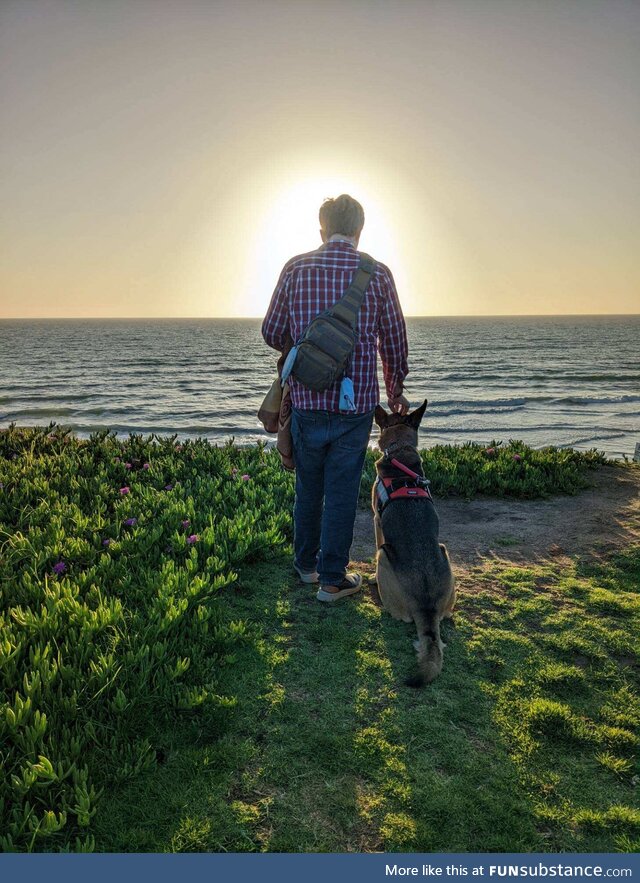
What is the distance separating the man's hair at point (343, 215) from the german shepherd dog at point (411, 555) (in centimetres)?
162

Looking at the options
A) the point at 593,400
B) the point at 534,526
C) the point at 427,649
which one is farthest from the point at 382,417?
the point at 593,400

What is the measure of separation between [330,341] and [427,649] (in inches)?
86.9

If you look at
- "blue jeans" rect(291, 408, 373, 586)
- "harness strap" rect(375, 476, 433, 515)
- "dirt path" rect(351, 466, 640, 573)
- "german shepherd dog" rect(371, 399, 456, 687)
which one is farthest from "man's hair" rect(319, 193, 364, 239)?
"dirt path" rect(351, 466, 640, 573)

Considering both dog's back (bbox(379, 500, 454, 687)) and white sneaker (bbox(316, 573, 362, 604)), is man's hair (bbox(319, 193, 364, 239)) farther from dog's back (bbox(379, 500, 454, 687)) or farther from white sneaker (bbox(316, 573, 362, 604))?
white sneaker (bbox(316, 573, 362, 604))

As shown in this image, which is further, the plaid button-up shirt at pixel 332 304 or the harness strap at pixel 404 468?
the harness strap at pixel 404 468

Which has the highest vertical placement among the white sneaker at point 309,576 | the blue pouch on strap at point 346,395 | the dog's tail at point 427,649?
the blue pouch on strap at point 346,395

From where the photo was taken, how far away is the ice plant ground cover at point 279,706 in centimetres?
235

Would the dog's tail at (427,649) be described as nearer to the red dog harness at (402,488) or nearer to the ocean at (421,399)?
the red dog harness at (402,488)

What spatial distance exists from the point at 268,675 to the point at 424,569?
1306mm

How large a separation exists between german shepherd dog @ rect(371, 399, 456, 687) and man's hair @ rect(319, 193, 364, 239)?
63.8 inches

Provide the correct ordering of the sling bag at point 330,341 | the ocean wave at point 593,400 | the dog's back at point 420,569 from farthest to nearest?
the ocean wave at point 593,400
the sling bag at point 330,341
the dog's back at point 420,569

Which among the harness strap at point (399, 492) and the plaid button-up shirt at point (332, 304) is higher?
the plaid button-up shirt at point (332, 304)

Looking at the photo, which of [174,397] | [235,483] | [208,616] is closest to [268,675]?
[208,616]

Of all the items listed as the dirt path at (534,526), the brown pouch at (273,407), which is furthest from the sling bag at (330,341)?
the dirt path at (534,526)
